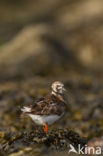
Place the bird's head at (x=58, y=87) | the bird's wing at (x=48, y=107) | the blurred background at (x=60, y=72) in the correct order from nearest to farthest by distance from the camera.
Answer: the bird's wing at (x=48, y=107) → the bird's head at (x=58, y=87) → the blurred background at (x=60, y=72)

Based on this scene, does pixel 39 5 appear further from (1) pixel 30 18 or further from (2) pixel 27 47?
(2) pixel 27 47

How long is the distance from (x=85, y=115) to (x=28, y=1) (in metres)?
114

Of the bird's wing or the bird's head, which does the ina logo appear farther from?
the bird's head

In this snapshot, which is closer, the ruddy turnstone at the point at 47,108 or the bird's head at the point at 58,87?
the ruddy turnstone at the point at 47,108

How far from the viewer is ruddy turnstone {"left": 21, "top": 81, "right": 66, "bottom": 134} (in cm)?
1066

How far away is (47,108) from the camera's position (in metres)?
10.8

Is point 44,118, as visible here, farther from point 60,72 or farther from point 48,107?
point 60,72

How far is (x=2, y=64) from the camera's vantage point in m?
37.9

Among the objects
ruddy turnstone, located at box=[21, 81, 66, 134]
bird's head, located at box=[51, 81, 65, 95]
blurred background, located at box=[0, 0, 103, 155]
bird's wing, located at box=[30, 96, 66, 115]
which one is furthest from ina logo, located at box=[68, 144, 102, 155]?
bird's head, located at box=[51, 81, 65, 95]

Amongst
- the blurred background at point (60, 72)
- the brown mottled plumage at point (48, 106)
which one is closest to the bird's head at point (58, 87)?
the brown mottled plumage at point (48, 106)

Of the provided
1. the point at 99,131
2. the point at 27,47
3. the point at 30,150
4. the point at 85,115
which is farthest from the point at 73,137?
the point at 27,47

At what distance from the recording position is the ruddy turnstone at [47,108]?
35.0 ft

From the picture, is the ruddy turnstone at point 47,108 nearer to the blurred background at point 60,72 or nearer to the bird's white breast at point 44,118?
the bird's white breast at point 44,118

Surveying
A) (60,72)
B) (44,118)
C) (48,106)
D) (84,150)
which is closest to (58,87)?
(48,106)
